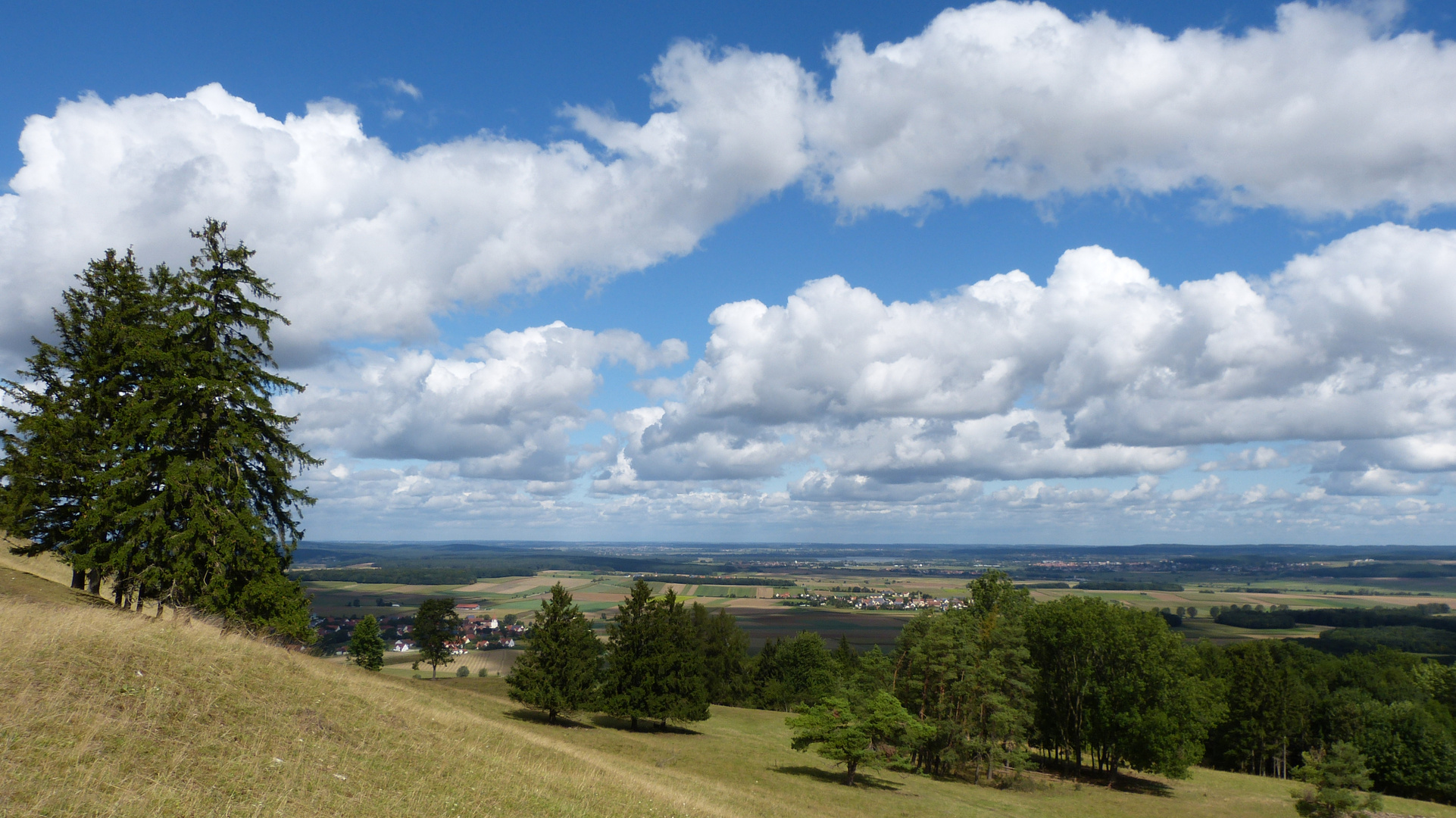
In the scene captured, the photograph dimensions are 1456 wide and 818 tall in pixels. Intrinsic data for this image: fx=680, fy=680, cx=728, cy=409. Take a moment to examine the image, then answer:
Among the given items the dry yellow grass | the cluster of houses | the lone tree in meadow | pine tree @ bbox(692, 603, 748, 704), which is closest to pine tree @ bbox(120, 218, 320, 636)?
the dry yellow grass

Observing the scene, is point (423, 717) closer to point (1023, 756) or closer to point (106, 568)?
point (106, 568)

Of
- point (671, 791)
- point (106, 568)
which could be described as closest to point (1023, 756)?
point (671, 791)

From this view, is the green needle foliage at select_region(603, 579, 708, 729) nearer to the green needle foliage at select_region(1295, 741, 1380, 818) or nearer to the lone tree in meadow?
the lone tree in meadow

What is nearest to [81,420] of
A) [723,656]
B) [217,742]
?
[217,742]

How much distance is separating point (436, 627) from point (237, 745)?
2878 inches

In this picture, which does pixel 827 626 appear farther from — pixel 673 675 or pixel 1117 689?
pixel 673 675

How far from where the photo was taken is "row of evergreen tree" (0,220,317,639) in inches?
1085

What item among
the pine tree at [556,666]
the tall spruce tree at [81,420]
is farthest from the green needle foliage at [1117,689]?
the tall spruce tree at [81,420]

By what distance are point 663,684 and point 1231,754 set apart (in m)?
65.6

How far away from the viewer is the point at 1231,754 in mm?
73625

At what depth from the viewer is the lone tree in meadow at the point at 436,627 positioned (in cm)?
8012

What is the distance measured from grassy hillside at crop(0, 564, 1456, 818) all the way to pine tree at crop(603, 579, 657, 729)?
2319cm

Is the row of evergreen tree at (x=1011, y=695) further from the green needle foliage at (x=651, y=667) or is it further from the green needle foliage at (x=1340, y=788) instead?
the green needle foliage at (x=1340, y=788)

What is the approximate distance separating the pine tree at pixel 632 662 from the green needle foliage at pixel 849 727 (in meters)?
12.8
